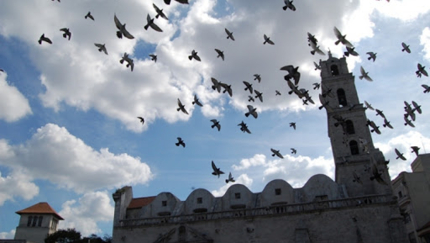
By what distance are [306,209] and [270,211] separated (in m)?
3.44

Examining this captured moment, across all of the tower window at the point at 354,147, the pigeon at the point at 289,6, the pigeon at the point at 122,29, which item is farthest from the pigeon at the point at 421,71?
the tower window at the point at 354,147

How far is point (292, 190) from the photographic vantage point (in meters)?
35.2

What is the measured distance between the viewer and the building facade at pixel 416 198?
42013 mm

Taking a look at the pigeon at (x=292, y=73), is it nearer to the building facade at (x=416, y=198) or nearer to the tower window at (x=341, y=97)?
the tower window at (x=341, y=97)

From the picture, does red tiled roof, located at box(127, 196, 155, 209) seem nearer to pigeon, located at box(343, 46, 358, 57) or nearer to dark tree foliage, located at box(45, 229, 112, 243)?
dark tree foliage, located at box(45, 229, 112, 243)

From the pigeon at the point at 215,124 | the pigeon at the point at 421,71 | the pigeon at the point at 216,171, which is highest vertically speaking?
the pigeon at the point at 421,71

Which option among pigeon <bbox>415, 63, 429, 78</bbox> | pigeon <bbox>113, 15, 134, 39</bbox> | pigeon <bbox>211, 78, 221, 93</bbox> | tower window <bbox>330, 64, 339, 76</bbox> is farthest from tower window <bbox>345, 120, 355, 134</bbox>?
pigeon <bbox>113, 15, 134, 39</bbox>

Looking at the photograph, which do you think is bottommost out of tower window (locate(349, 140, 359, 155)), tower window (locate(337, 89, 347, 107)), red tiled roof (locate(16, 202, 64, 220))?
tower window (locate(349, 140, 359, 155))

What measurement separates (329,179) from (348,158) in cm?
350

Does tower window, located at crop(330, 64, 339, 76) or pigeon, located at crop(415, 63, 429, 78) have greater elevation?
tower window, located at crop(330, 64, 339, 76)

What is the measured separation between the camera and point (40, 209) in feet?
208

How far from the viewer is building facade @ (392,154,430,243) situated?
138ft

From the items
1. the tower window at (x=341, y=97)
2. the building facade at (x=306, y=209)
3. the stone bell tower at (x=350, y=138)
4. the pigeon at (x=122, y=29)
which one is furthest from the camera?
the tower window at (x=341, y=97)

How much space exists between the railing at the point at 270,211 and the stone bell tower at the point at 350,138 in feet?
5.56
